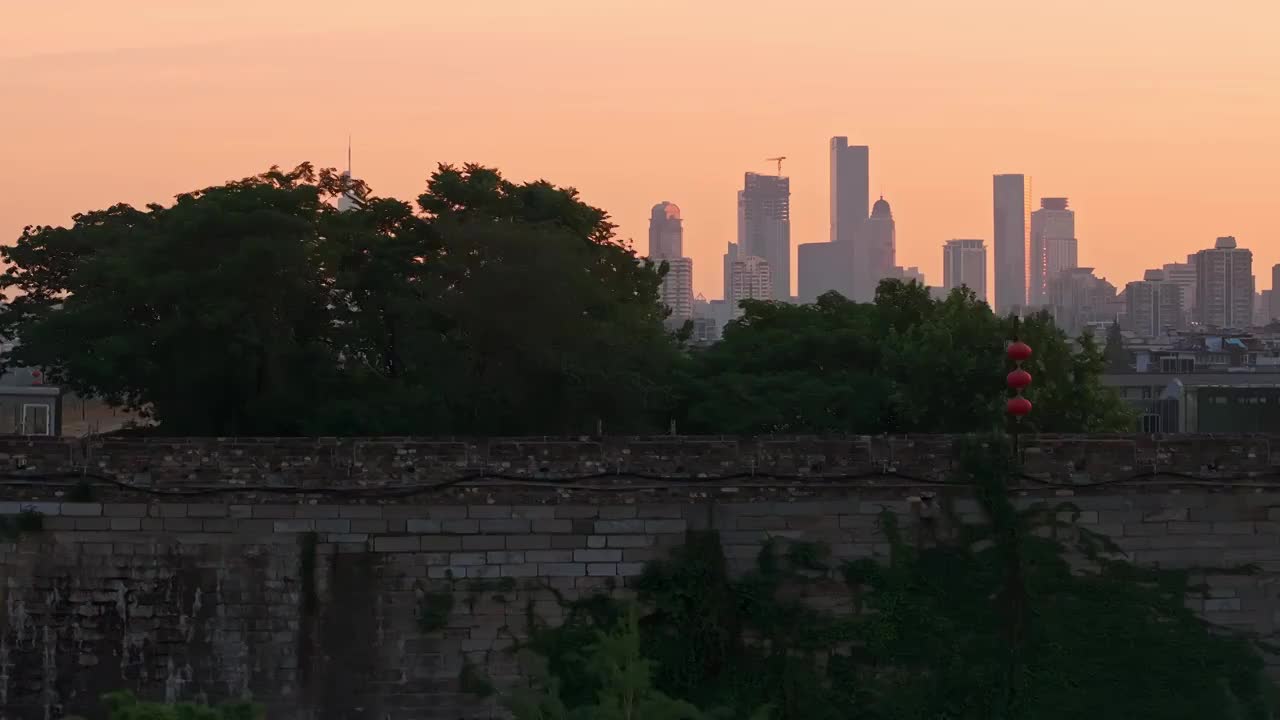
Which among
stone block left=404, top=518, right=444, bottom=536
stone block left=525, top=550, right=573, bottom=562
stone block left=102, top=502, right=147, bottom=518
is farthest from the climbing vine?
stone block left=525, top=550, right=573, bottom=562

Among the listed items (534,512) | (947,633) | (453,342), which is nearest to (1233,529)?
(947,633)

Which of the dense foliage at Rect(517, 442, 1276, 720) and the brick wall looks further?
the brick wall

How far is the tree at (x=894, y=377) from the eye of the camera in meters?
28.8

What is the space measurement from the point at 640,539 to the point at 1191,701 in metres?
7.29

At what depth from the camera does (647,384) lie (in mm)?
30297

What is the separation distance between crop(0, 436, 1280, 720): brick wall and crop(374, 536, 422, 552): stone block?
0.7 inches

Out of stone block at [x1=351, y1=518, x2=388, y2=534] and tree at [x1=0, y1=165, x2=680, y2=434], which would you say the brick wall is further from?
tree at [x1=0, y1=165, x2=680, y2=434]

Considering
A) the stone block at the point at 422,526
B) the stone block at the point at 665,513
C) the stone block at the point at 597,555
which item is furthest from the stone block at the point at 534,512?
the stone block at the point at 665,513

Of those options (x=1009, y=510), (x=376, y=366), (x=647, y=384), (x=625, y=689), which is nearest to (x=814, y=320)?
(x=647, y=384)

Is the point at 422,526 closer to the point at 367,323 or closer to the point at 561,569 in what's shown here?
the point at 561,569

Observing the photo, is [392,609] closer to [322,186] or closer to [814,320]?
[322,186]

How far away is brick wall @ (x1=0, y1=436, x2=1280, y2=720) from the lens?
21.6 meters

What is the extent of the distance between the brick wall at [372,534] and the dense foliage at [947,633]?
0.34 meters

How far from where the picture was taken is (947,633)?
830 inches
